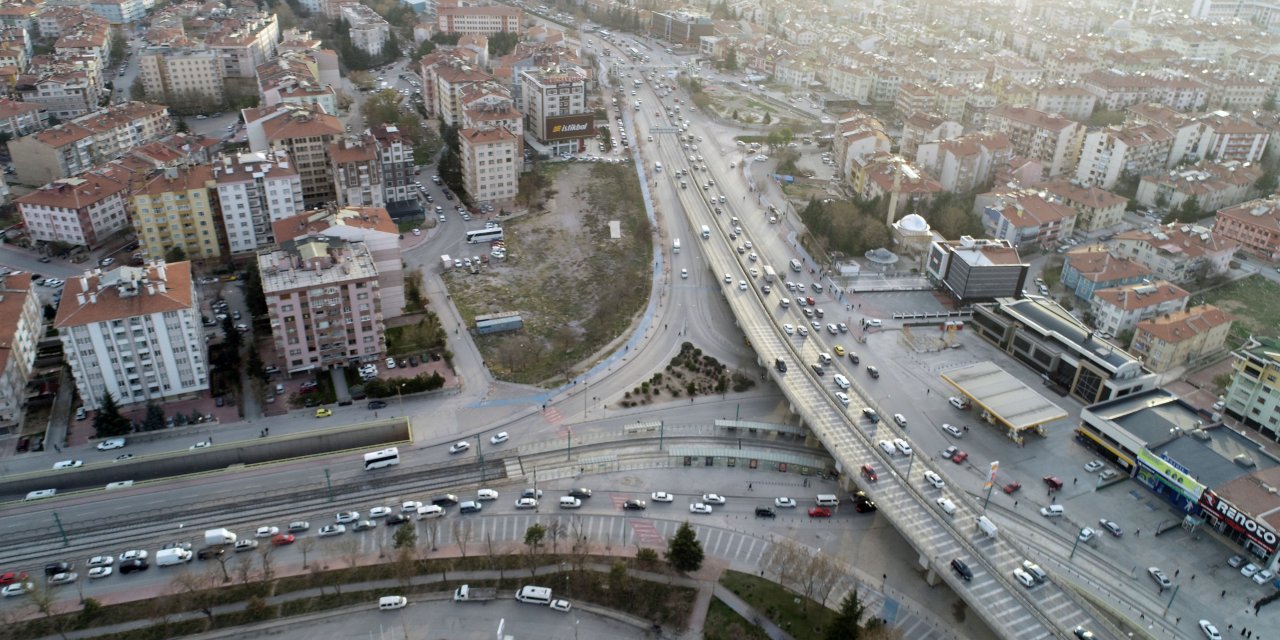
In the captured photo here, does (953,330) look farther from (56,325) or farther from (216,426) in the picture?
(56,325)

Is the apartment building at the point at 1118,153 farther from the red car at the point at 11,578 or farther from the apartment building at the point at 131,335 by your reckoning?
the red car at the point at 11,578

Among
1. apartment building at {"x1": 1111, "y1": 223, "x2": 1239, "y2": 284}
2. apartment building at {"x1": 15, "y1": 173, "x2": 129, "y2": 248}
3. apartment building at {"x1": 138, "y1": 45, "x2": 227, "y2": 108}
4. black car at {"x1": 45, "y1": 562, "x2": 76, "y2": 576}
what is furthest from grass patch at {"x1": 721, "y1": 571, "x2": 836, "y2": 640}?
apartment building at {"x1": 138, "y1": 45, "x2": 227, "y2": 108}

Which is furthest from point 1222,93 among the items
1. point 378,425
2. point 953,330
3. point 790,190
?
point 378,425

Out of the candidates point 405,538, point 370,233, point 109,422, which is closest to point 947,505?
point 405,538

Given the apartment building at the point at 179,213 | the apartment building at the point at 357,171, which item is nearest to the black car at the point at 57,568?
the apartment building at the point at 179,213

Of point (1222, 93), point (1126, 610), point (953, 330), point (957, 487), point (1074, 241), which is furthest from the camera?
point (1222, 93)

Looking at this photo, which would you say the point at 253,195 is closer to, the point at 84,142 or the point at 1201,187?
the point at 84,142
